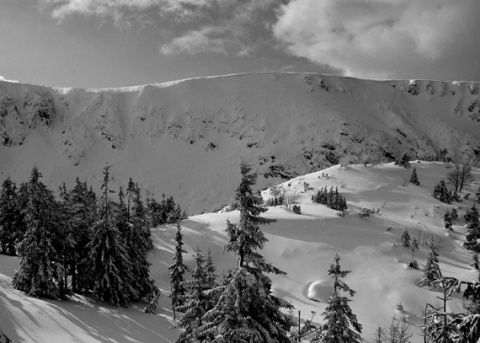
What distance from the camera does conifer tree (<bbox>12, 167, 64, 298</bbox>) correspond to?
28203 millimetres

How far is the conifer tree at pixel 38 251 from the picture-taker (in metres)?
28.2

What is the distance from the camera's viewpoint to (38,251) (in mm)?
28078

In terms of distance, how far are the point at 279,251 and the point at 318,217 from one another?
11594 mm

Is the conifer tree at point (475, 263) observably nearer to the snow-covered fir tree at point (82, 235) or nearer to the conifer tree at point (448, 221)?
the conifer tree at point (448, 221)

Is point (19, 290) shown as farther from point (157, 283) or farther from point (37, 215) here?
point (157, 283)

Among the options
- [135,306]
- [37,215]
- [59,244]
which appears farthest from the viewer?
[135,306]

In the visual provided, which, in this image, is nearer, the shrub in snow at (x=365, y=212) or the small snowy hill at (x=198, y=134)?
the shrub in snow at (x=365, y=212)

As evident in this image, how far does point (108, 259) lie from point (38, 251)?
5.31 metres

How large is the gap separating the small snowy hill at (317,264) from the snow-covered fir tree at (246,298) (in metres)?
16.9

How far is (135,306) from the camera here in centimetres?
3347

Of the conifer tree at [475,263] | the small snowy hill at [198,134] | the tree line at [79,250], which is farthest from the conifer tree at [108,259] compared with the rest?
the small snowy hill at [198,134]

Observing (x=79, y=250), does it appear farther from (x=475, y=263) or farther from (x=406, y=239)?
(x=475, y=263)

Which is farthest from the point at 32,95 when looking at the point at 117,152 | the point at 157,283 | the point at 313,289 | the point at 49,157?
the point at 313,289

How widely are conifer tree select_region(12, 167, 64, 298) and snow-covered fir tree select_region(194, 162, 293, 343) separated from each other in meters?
21.9
